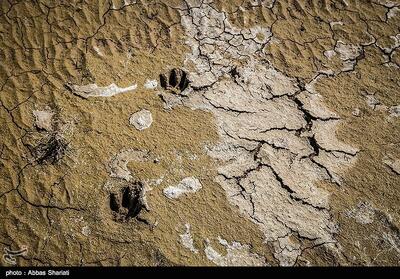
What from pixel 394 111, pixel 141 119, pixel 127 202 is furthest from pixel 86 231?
pixel 394 111

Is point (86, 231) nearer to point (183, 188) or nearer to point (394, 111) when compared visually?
point (183, 188)

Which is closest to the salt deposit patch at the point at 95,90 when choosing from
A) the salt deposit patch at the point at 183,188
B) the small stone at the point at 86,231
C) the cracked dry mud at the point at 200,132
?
the cracked dry mud at the point at 200,132

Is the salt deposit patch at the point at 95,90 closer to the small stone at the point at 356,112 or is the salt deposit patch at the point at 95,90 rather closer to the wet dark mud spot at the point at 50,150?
the wet dark mud spot at the point at 50,150

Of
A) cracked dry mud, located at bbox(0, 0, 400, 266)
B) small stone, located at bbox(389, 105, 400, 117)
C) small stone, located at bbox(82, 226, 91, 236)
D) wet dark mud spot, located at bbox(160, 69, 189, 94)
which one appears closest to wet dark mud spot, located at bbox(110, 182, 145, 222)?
cracked dry mud, located at bbox(0, 0, 400, 266)

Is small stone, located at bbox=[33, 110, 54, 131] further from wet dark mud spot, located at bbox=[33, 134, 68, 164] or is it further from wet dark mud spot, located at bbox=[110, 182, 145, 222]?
wet dark mud spot, located at bbox=[110, 182, 145, 222]

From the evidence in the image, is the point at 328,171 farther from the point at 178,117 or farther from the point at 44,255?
the point at 44,255

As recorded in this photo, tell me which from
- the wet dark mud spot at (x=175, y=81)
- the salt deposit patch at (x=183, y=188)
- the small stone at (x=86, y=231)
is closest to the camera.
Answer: the small stone at (x=86, y=231)

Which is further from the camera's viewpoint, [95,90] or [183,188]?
[95,90]
